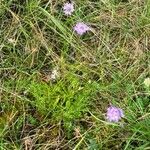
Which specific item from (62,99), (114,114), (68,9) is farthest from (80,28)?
(114,114)

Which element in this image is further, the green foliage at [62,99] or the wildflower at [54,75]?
the wildflower at [54,75]

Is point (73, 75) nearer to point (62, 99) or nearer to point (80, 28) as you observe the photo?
point (62, 99)

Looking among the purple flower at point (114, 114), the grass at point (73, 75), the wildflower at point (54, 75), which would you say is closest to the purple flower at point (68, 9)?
the grass at point (73, 75)

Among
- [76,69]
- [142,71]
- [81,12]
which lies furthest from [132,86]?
[81,12]

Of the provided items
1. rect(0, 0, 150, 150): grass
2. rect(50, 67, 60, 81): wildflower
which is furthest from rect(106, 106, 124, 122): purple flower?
rect(50, 67, 60, 81): wildflower

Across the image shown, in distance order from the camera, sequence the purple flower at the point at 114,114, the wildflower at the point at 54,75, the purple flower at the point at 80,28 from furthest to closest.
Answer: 1. the purple flower at the point at 80,28
2. the wildflower at the point at 54,75
3. the purple flower at the point at 114,114

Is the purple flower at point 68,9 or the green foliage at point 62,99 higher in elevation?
the purple flower at point 68,9

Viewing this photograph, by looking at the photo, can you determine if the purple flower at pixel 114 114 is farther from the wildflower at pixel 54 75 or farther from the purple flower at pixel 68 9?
the purple flower at pixel 68 9
